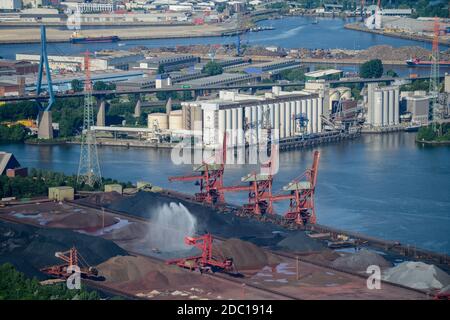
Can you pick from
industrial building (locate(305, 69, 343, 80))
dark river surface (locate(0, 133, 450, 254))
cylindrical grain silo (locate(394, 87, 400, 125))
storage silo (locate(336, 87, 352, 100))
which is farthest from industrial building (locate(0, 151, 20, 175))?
industrial building (locate(305, 69, 343, 80))

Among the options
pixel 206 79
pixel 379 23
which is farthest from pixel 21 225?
pixel 379 23

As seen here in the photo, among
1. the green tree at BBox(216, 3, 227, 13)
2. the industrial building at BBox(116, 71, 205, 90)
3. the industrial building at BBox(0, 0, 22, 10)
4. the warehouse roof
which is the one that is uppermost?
the industrial building at BBox(0, 0, 22, 10)

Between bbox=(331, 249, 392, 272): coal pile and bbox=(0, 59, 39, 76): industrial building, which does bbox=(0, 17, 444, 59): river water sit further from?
bbox=(331, 249, 392, 272): coal pile

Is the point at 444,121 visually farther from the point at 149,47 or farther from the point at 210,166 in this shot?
the point at 149,47

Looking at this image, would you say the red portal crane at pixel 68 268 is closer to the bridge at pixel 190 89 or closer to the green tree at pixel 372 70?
the bridge at pixel 190 89
